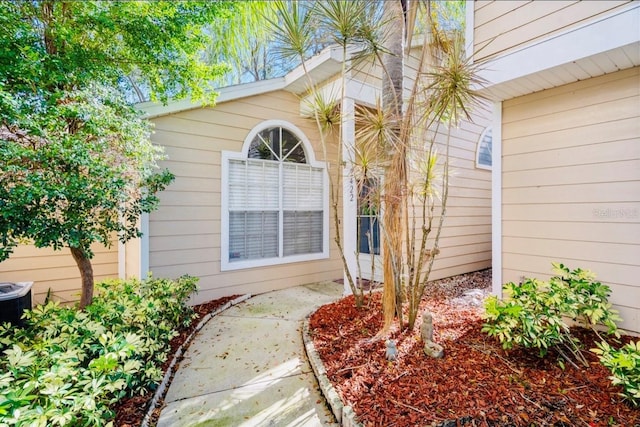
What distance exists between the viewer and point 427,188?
9.77 ft

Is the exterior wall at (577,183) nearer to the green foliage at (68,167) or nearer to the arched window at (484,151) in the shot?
the arched window at (484,151)

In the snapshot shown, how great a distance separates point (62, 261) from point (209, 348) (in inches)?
99.9

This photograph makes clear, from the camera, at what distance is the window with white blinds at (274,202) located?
476 centimetres

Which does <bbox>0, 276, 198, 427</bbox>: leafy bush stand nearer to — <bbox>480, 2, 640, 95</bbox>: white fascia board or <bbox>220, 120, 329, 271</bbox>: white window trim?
<bbox>220, 120, 329, 271</bbox>: white window trim

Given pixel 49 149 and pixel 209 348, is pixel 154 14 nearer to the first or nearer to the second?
pixel 49 149

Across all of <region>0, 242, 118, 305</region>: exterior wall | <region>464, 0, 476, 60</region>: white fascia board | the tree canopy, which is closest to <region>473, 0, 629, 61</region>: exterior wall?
<region>464, 0, 476, 60</region>: white fascia board

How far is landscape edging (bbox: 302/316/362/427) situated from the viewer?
6.53 ft

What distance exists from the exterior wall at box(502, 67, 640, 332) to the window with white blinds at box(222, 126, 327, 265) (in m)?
3.06

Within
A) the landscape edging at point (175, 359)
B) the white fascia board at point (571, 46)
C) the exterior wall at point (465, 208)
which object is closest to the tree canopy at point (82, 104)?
the landscape edging at point (175, 359)

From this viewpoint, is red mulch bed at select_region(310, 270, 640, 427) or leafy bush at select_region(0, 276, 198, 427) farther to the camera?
red mulch bed at select_region(310, 270, 640, 427)

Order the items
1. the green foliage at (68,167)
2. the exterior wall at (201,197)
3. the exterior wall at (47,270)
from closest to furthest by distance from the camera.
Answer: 1. the green foliage at (68,167)
2. the exterior wall at (47,270)
3. the exterior wall at (201,197)

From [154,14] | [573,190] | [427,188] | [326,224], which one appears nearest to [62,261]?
[154,14]

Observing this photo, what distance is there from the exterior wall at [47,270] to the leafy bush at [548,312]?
480cm

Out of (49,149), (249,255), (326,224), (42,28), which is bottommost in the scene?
(249,255)
